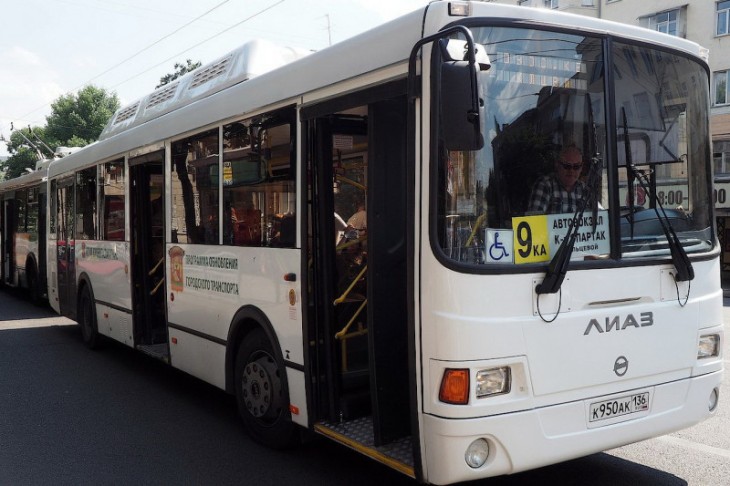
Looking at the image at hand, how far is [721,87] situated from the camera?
96.5 feet

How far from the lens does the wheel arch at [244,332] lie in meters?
5.43

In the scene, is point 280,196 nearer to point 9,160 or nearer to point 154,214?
point 154,214

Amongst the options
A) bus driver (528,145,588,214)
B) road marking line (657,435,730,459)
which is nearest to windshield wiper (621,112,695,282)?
bus driver (528,145,588,214)

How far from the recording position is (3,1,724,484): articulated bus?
382cm

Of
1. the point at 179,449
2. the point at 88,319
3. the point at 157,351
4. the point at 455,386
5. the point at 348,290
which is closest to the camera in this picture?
the point at 455,386

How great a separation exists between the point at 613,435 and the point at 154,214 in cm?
611

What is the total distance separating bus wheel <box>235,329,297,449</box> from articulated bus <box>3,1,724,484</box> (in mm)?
18

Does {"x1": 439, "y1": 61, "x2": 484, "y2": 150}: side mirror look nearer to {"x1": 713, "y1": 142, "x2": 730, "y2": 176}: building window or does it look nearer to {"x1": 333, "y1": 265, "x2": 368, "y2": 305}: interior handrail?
{"x1": 333, "y1": 265, "x2": 368, "y2": 305}: interior handrail

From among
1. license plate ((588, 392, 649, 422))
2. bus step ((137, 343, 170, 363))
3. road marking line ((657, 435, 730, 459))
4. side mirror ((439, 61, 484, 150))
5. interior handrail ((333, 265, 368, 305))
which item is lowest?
road marking line ((657, 435, 730, 459))

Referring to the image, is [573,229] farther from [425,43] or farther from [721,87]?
[721,87]

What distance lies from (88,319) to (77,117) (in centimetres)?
6054

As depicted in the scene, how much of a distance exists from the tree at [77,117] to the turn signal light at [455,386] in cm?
6699

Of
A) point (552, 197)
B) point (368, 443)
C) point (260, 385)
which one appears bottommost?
point (368, 443)

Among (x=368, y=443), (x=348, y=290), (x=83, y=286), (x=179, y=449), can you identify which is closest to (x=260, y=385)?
(x=179, y=449)
